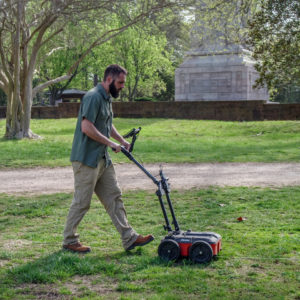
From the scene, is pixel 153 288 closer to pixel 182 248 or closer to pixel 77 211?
pixel 182 248

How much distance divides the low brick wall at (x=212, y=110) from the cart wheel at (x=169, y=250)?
66.8 ft

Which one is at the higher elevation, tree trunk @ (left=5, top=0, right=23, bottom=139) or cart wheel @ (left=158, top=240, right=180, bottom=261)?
tree trunk @ (left=5, top=0, right=23, bottom=139)

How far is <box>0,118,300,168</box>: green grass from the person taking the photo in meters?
14.0

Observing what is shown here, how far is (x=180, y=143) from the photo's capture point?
1769 cm

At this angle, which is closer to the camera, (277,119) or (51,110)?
(277,119)

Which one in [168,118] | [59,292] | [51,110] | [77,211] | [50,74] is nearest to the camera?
[59,292]

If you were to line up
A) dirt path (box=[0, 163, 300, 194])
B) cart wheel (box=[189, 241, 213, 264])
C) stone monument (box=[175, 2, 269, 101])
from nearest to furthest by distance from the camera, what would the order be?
1. cart wheel (box=[189, 241, 213, 264])
2. dirt path (box=[0, 163, 300, 194])
3. stone monument (box=[175, 2, 269, 101])

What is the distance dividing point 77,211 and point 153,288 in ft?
4.39

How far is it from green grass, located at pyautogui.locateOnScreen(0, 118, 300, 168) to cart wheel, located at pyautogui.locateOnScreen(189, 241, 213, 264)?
28.4 ft

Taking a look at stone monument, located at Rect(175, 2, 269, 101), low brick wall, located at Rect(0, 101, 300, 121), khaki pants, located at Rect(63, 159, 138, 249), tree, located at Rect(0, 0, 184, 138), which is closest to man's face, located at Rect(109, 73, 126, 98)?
khaki pants, located at Rect(63, 159, 138, 249)

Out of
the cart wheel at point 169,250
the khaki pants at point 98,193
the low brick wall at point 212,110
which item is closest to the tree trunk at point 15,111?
the low brick wall at point 212,110

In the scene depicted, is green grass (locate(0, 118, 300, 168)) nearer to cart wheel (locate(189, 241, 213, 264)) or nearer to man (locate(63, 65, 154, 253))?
man (locate(63, 65, 154, 253))

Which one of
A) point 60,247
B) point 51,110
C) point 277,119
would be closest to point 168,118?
point 277,119

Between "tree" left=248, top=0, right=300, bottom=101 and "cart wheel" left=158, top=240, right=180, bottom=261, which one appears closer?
"cart wheel" left=158, top=240, right=180, bottom=261
